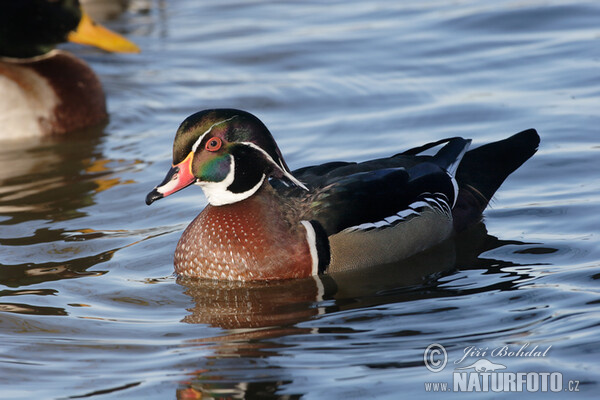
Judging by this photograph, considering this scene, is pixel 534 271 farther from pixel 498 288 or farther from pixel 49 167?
pixel 49 167

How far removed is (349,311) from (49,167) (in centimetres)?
442

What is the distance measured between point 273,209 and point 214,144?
558 millimetres

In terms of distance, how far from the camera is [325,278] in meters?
6.58

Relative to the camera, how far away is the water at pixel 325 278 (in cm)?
535

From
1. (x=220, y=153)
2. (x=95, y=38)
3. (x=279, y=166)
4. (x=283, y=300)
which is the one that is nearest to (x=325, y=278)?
(x=283, y=300)

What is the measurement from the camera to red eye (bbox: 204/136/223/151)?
642 centimetres

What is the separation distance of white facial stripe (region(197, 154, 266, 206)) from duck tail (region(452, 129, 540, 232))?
1637 millimetres

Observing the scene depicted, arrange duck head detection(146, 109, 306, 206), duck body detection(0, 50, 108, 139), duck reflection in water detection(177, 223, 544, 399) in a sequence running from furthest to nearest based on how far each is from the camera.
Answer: duck body detection(0, 50, 108, 139)
duck head detection(146, 109, 306, 206)
duck reflection in water detection(177, 223, 544, 399)

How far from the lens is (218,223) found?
6.59 metres

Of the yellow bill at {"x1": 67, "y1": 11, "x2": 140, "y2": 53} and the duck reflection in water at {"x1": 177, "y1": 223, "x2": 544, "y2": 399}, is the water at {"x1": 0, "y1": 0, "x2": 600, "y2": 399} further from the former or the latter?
the yellow bill at {"x1": 67, "y1": 11, "x2": 140, "y2": 53}

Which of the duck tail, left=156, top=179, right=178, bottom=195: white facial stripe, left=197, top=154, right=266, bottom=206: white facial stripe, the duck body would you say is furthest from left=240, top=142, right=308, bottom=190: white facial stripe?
the duck body

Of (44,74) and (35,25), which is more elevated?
(35,25)

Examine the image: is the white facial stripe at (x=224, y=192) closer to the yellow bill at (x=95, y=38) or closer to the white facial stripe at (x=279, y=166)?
the white facial stripe at (x=279, y=166)

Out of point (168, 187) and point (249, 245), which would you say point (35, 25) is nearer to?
point (168, 187)
